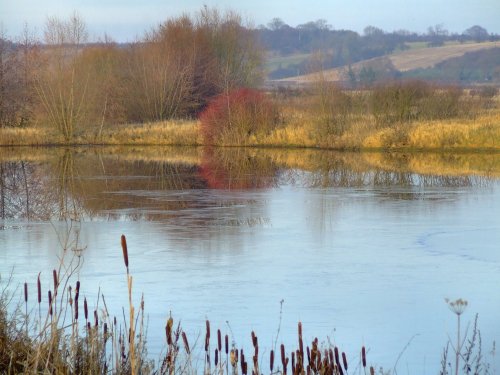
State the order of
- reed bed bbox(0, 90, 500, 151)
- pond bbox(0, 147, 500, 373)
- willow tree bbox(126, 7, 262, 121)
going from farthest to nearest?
willow tree bbox(126, 7, 262, 121), reed bed bbox(0, 90, 500, 151), pond bbox(0, 147, 500, 373)

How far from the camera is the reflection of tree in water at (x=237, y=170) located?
62.7 ft

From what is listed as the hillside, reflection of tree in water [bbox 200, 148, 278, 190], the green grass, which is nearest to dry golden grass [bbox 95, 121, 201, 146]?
reflection of tree in water [bbox 200, 148, 278, 190]

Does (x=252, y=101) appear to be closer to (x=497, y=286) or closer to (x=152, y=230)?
(x=152, y=230)

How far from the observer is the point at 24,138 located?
121 ft

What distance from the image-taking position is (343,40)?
132000 mm

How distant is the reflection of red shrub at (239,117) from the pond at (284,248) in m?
11.2

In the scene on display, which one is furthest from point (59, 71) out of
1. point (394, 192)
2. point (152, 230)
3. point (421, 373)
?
point (421, 373)

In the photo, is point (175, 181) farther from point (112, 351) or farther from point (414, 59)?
point (414, 59)

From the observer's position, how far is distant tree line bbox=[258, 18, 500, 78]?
124750 millimetres

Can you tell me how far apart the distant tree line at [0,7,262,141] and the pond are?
15706 mm

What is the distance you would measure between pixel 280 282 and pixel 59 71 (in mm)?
29909

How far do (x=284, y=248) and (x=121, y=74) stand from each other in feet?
112

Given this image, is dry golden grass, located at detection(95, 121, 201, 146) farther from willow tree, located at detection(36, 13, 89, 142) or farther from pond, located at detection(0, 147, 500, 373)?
pond, located at detection(0, 147, 500, 373)

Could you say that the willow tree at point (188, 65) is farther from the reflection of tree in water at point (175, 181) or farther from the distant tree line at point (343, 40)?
the distant tree line at point (343, 40)
